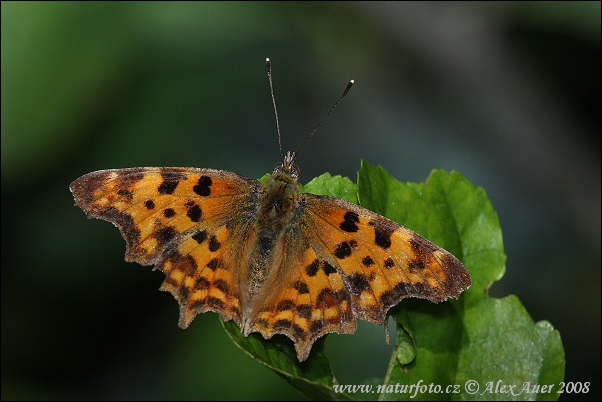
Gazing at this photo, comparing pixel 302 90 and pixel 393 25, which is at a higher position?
pixel 393 25

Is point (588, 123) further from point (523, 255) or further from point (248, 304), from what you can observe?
point (248, 304)

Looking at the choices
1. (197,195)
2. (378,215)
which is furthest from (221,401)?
(378,215)

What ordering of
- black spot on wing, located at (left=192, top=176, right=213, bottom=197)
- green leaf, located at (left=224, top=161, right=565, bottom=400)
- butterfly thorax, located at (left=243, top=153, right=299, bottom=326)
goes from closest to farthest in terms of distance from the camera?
1. green leaf, located at (left=224, top=161, right=565, bottom=400)
2. butterfly thorax, located at (left=243, top=153, right=299, bottom=326)
3. black spot on wing, located at (left=192, top=176, right=213, bottom=197)

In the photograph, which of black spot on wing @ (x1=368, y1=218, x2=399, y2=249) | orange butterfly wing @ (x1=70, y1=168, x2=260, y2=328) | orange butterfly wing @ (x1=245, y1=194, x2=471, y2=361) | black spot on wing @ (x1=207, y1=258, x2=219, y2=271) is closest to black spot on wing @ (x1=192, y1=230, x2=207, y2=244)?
orange butterfly wing @ (x1=70, y1=168, x2=260, y2=328)

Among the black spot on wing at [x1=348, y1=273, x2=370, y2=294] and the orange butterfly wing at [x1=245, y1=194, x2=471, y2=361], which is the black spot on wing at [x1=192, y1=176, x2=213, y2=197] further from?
the black spot on wing at [x1=348, y1=273, x2=370, y2=294]

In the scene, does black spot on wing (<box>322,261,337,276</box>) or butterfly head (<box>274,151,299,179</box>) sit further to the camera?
butterfly head (<box>274,151,299,179</box>)

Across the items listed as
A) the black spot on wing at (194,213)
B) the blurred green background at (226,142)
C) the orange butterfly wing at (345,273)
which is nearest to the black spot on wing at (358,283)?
the orange butterfly wing at (345,273)

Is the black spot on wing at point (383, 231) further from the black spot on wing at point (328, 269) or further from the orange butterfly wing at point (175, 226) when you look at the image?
the orange butterfly wing at point (175, 226)
